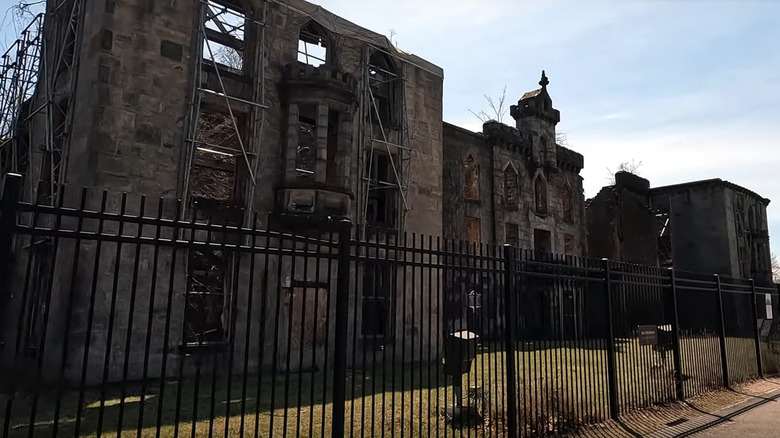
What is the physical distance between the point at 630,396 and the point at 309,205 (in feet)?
32.6

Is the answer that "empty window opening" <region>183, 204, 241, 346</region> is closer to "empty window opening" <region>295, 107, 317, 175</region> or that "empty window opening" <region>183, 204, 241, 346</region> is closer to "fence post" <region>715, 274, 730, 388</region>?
"empty window opening" <region>295, 107, 317, 175</region>

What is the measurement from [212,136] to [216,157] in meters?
2.99

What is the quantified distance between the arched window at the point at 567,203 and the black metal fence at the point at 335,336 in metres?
15.4

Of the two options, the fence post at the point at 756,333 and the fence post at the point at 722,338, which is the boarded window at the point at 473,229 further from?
the fence post at the point at 722,338

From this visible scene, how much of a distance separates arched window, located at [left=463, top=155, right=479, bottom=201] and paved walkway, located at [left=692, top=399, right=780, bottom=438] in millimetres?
16606

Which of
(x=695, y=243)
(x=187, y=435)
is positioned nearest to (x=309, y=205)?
(x=187, y=435)

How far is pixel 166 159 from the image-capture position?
45.3ft

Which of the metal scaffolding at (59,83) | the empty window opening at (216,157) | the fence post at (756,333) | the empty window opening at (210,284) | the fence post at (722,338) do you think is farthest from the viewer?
the empty window opening at (216,157)

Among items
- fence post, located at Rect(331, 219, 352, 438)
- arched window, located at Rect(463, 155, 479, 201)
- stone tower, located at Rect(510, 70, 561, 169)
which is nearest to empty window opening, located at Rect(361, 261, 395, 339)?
fence post, located at Rect(331, 219, 352, 438)

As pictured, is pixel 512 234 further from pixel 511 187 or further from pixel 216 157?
pixel 216 157

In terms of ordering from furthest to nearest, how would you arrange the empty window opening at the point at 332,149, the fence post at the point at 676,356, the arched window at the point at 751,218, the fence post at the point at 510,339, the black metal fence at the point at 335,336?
the arched window at the point at 751,218 → the empty window opening at the point at 332,149 → the fence post at the point at 676,356 → the fence post at the point at 510,339 → the black metal fence at the point at 335,336

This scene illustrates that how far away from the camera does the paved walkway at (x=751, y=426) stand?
7.88 meters

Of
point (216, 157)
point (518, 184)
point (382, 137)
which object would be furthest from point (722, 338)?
point (518, 184)

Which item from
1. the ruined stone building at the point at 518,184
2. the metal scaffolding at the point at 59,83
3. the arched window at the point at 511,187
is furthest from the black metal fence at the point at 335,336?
the arched window at the point at 511,187
